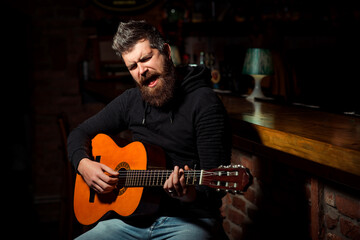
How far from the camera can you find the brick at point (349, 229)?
4.21 ft

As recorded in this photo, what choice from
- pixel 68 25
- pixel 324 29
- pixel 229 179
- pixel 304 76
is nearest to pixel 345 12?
pixel 324 29

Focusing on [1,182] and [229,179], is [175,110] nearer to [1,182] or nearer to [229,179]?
[229,179]

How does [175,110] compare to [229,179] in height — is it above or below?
above

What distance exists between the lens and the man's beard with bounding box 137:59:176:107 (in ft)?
5.03

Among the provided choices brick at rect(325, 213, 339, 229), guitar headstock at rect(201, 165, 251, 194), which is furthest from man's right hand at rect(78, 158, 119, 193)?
brick at rect(325, 213, 339, 229)

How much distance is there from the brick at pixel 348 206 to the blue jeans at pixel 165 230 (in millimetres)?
427

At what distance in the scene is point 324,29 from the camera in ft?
14.8

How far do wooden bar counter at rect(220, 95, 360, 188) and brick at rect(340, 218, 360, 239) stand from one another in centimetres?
19

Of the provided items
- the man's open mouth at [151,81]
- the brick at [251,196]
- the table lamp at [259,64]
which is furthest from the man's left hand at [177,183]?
the table lamp at [259,64]

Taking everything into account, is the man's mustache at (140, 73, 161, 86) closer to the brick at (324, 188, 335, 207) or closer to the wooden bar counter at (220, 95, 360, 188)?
the wooden bar counter at (220, 95, 360, 188)

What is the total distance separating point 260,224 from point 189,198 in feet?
1.95

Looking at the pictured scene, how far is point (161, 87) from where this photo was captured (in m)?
1.53

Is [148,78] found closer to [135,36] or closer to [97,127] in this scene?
[135,36]

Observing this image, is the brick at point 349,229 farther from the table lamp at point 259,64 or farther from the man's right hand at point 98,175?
the table lamp at point 259,64
